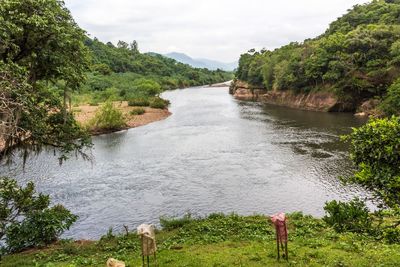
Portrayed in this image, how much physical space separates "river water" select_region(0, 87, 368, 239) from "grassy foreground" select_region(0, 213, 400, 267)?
3755 millimetres

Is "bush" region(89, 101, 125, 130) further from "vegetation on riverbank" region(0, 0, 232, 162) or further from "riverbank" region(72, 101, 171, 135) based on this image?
"vegetation on riverbank" region(0, 0, 232, 162)

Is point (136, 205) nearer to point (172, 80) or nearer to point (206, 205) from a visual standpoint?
point (206, 205)

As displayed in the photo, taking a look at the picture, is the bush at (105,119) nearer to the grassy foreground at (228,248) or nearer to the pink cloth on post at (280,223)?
the grassy foreground at (228,248)

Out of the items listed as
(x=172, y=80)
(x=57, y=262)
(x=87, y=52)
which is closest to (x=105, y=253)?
(x=57, y=262)

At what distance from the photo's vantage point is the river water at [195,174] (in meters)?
24.6

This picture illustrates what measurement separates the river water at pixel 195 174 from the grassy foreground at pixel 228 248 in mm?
3755

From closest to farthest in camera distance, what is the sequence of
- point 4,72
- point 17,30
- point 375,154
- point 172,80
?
point 375,154 → point 4,72 → point 17,30 → point 172,80

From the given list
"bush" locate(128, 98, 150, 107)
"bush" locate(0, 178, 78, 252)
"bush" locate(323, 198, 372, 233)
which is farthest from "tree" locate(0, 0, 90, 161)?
"bush" locate(128, 98, 150, 107)

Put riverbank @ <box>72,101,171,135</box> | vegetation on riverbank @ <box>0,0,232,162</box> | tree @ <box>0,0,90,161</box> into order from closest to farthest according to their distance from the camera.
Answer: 1. vegetation on riverbank @ <box>0,0,232,162</box>
2. tree @ <box>0,0,90,161</box>
3. riverbank @ <box>72,101,171,135</box>

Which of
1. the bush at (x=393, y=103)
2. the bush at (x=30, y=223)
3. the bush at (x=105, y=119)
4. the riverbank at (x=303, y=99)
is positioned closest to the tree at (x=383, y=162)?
the bush at (x=30, y=223)

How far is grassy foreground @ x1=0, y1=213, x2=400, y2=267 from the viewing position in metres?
14.7

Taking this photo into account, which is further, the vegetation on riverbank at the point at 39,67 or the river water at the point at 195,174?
the river water at the point at 195,174

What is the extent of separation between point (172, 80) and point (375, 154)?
136m

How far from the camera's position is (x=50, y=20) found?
17219mm
